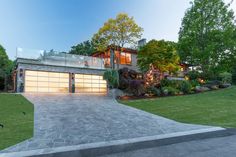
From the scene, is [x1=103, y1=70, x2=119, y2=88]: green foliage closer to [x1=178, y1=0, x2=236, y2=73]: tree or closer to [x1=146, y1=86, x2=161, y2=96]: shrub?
[x1=146, y1=86, x2=161, y2=96]: shrub

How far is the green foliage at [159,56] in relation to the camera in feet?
57.4

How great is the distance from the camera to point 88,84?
21.2 metres

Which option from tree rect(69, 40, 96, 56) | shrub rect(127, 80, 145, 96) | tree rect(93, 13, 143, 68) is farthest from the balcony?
tree rect(69, 40, 96, 56)

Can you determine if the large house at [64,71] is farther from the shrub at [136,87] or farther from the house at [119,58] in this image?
the shrub at [136,87]

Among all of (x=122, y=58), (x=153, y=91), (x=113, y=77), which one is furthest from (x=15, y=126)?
(x=122, y=58)

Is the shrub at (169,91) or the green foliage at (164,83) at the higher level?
the green foliage at (164,83)

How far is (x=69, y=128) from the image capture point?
672 cm

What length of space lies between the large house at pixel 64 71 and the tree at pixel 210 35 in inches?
297

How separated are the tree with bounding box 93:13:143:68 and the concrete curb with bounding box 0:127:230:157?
1623 centimetres

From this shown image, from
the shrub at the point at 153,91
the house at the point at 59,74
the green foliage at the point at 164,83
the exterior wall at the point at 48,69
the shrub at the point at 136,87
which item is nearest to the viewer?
the shrub at the point at 136,87

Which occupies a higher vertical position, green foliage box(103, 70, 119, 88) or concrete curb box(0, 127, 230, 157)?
green foliage box(103, 70, 119, 88)

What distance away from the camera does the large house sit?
17.4 m

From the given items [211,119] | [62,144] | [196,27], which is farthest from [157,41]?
[62,144]

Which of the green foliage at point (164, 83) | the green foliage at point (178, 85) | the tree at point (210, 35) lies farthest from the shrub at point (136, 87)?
the tree at point (210, 35)
